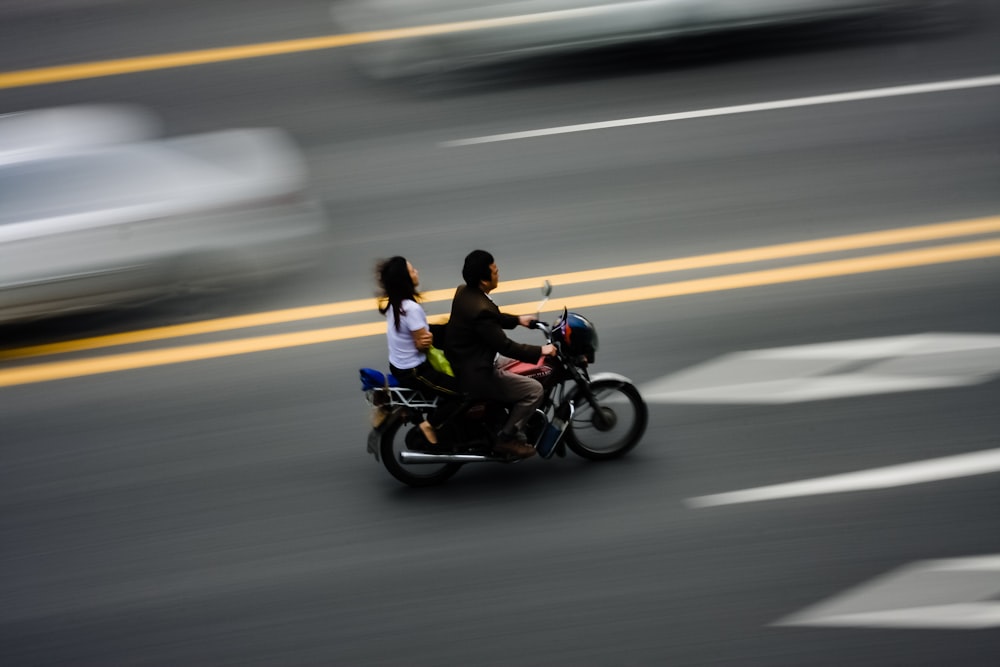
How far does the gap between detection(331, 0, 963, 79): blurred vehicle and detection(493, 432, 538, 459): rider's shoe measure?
631 cm

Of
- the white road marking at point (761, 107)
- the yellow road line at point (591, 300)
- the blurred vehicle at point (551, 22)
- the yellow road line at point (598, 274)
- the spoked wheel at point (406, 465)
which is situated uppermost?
the blurred vehicle at point (551, 22)

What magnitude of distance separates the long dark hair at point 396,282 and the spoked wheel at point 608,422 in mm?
1452

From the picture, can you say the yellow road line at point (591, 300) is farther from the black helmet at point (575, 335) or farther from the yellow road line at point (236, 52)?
the yellow road line at point (236, 52)

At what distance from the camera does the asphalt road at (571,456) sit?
21.4ft

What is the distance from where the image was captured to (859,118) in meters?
11.5

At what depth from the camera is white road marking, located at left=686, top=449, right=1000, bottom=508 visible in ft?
23.9

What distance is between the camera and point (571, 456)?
7.79 m

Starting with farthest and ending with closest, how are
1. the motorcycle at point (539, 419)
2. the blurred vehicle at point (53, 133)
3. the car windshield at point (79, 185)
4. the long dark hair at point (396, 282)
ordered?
the blurred vehicle at point (53, 133), the car windshield at point (79, 185), the motorcycle at point (539, 419), the long dark hair at point (396, 282)

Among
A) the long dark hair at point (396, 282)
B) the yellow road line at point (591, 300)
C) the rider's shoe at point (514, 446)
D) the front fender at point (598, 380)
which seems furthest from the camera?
the yellow road line at point (591, 300)

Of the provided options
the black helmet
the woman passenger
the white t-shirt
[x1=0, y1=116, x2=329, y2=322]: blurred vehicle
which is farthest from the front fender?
[x1=0, y1=116, x2=329, y2=322]: blurred vehicle

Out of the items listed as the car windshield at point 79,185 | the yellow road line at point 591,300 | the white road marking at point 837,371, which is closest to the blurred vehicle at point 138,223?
the car windshield at point 79,185

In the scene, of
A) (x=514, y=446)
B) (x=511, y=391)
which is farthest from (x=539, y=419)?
(x=511, y=391)

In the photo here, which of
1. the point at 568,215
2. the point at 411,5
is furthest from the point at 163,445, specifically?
Result: the point at 411,5

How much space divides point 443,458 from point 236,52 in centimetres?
781
